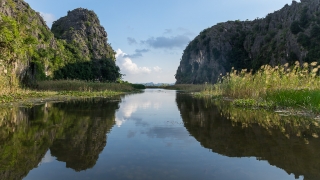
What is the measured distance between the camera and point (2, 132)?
314 inches

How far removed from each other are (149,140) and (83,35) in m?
80.2

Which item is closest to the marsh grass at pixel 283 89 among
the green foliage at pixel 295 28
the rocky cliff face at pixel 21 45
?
the rocky cliff face at pixel 21 45

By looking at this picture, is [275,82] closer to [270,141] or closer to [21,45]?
[270,141]

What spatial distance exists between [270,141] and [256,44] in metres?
109

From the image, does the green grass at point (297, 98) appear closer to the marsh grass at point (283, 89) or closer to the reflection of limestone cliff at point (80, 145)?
the marsh grass at point (283, 89)

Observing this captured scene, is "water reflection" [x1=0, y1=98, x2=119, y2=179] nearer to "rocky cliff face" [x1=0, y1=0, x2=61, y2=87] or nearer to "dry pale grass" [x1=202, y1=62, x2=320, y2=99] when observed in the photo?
"dry pale grass" [x1=202, y1=62, x2=320, y2=99]

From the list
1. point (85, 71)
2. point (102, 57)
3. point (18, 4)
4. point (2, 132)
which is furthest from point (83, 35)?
point (2, 132)

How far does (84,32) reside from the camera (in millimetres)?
83000

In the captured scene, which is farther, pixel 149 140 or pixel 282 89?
pixel 282 89

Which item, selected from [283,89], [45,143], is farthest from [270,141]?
[283,89]

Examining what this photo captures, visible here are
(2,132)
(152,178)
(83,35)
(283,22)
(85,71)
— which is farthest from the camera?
(283,22)

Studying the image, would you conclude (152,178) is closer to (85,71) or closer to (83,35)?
(85,71)

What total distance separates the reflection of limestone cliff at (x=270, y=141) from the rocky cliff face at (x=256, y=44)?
2517 inches

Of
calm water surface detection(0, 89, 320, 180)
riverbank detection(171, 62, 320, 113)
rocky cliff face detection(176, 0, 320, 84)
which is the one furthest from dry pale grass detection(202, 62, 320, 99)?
rocky cliff face detection(176, 0, 320, 84)
